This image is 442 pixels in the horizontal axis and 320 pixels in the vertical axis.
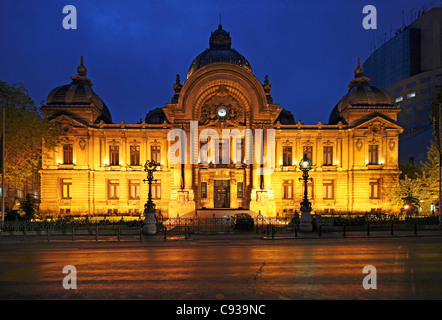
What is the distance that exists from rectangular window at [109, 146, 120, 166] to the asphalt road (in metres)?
25.4

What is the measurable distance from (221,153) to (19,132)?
2398cm

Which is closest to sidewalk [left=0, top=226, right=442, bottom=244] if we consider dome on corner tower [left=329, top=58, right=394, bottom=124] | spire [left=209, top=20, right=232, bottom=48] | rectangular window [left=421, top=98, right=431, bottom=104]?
dome on corner tower [left=329, top=58, right=394, bottom=124]

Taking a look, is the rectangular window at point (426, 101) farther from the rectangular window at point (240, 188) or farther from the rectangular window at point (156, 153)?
the rectangular window at point (156, 153)

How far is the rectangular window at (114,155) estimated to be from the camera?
4488 cm

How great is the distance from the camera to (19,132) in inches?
1371

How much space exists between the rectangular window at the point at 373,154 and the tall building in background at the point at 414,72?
4416 centimetres

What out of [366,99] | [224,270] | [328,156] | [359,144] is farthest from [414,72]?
[224,270]

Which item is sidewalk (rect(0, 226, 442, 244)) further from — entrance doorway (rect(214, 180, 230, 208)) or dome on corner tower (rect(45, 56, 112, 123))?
dome on corner tower (rect(45, 56, 112, 123))

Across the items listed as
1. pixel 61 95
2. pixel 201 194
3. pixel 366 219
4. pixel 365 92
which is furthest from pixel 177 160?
pixel 365 92

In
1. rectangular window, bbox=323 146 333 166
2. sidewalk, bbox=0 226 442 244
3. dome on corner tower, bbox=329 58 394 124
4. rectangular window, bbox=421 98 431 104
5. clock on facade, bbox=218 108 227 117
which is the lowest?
sidewalk, bbox=0 226 442 244

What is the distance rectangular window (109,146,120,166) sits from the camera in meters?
44.9

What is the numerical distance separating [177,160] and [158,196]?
677 cm

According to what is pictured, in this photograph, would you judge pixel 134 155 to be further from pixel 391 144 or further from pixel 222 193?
pixel 391 144

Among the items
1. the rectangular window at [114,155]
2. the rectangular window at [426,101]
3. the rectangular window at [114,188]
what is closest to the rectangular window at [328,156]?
the rectangular window at [114,155]
